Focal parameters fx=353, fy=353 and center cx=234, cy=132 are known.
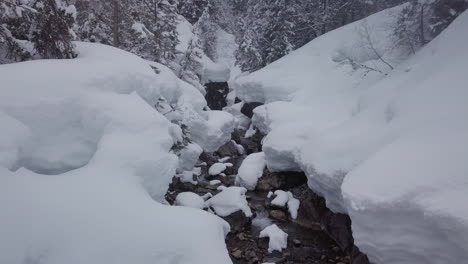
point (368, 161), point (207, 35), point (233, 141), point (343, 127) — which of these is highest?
point (368, 161)

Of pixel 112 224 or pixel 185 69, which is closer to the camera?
pixel 112 224

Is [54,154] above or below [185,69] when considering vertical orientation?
above

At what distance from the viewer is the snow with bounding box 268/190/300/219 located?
12922mm

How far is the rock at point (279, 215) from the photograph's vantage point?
503 inches

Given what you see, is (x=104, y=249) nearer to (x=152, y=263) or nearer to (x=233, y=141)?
(x=152, y=263)

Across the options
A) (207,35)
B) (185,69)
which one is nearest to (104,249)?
(185,69)

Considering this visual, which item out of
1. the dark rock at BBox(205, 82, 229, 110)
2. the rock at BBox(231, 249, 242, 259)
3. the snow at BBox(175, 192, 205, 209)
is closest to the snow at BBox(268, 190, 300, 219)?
the rock at BBox(231, 249, 242, 259)

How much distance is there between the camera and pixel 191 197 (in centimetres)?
1202

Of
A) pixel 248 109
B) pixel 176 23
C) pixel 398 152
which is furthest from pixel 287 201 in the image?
pixel 176 23

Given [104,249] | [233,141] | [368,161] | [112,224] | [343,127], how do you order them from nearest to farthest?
[104,249]
[112,224]
[368,161]
[343,127]
[233,141]

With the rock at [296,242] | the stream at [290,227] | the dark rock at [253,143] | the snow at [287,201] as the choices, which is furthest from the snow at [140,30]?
the rock at [296,242]

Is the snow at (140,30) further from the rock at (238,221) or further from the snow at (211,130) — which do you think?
the rock at (238,221)

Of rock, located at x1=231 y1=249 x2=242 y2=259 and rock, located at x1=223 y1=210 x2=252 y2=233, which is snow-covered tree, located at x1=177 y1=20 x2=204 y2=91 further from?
rock, located at x1=231 y1=249 x2=242 y2=259

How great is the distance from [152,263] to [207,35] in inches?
1221
